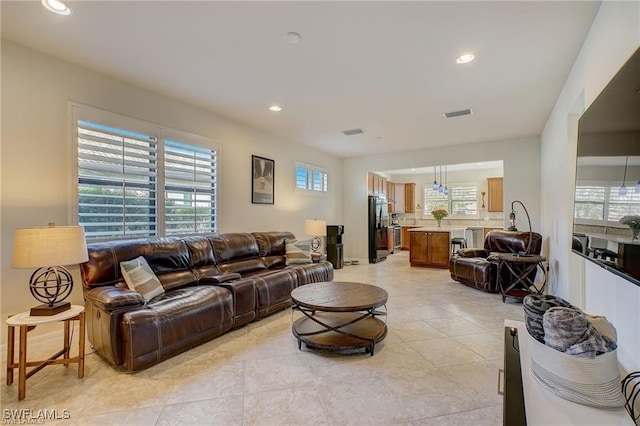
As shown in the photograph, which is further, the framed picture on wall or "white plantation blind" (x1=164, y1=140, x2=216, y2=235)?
the framed picture on wall

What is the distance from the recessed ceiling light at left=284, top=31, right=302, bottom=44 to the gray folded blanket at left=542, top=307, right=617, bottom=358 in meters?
2.57

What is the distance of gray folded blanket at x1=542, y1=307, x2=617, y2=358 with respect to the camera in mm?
997

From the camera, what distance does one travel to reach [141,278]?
279 centimetres

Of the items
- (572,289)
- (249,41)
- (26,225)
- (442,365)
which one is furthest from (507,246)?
(26,225)

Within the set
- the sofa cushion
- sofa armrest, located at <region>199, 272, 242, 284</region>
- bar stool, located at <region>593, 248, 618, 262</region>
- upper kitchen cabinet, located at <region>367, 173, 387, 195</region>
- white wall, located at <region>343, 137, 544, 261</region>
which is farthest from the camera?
upper kitchen cabinet, located at <region>367, 173, 387, 195</region>

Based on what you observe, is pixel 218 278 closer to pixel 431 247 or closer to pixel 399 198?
pixel 431 247

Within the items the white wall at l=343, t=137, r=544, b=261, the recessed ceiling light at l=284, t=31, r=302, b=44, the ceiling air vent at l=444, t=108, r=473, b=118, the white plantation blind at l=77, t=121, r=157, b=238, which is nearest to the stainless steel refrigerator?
the white wall at l=343, t=137, r=544, b=261

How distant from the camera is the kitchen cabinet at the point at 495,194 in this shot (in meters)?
8.62

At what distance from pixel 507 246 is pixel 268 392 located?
15.2 feet

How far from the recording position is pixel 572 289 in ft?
10.8

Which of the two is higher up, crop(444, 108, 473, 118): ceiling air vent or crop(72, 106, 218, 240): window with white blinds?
crop(444, 108, 473, 118): ceiling air vent

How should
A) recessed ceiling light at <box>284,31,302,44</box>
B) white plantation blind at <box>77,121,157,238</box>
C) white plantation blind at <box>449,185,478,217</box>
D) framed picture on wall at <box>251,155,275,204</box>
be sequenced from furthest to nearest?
white plantation blind at <box>449,185,478,217</box>, framed picture on wall at <box>251,155,275,204</box>, white plantation blind at <box>77,121,157,238</box>, recessed ceiling light at <box>284,31,302,44</box>

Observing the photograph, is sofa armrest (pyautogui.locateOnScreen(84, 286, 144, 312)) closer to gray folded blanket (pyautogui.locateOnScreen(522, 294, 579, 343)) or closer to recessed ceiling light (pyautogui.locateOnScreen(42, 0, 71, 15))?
recessed ceiling light (pyautogui.locateOnScreen(42, 0, 71, 15))

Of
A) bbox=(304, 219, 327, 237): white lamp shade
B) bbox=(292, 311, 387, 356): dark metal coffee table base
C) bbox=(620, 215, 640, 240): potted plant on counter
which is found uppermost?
bbox=(620, 215, 640, 240): potted plant on counter
